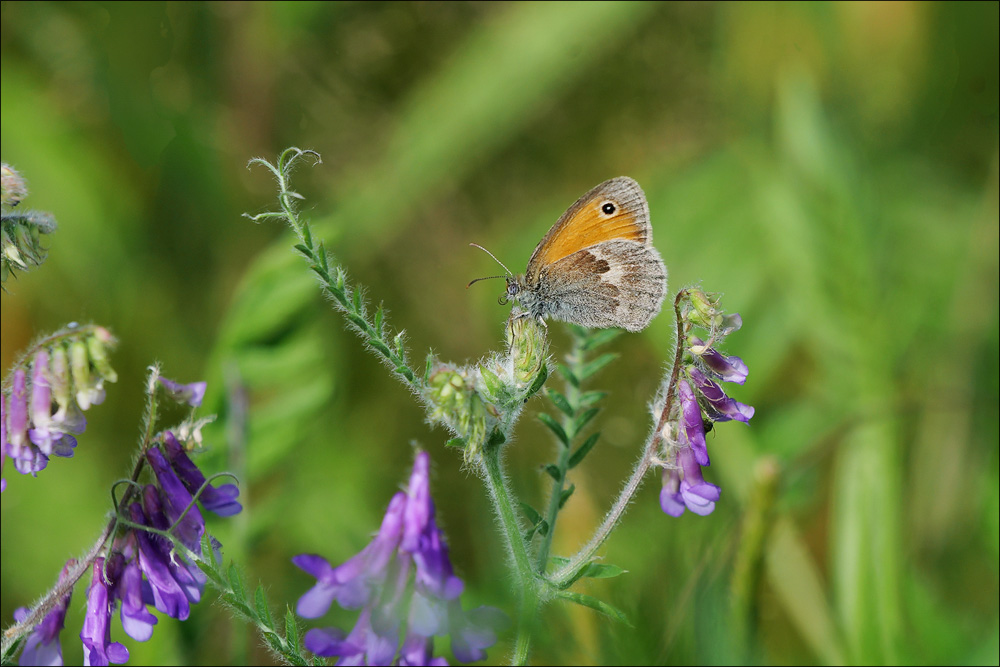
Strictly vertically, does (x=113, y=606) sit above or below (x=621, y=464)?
above

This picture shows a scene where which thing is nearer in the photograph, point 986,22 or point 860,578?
point 860,578

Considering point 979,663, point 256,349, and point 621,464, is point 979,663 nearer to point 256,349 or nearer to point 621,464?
point 621,464

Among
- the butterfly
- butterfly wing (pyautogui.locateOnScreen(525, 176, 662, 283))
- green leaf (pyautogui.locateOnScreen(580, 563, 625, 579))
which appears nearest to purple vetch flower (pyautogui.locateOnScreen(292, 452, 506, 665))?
green leaf (pyautogui.locateOnScreen(580, 563, 625, 579))

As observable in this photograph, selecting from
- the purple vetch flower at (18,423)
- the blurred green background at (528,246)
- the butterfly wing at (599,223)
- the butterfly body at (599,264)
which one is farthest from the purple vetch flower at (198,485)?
the butterfly wing at (599,223)

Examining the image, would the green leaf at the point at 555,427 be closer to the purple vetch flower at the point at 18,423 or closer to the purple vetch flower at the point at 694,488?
the purple vetch flower at the point at 694,488

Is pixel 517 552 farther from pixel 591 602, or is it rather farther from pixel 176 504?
pixel 176 504

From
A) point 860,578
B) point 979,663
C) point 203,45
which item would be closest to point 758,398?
point 860,578

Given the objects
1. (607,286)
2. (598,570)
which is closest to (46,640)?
(598,570)
